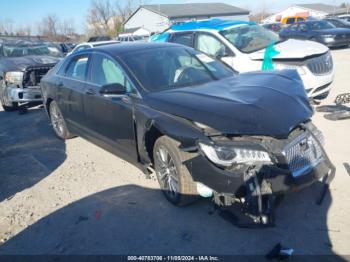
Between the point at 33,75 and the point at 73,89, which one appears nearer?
the point at 73,89

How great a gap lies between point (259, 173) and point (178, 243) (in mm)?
985

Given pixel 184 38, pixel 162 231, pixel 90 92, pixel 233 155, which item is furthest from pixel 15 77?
pixel 233 155

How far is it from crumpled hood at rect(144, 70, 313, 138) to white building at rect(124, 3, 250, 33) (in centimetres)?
5003

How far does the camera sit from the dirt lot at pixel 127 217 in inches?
122

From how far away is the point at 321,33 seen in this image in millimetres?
17969

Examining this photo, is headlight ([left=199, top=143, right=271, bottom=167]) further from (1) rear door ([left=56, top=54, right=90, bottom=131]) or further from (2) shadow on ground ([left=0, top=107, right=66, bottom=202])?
(2) shadow on ground ([left=0, top=107, right=66, bottom=202])

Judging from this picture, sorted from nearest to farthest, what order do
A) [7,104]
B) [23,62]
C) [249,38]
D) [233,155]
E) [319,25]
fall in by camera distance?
1. [233,155]
2. [249,38]
3. [23,62]
4. [7,104]
5. [319,25]

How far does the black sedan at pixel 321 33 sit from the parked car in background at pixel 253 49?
38.1ft

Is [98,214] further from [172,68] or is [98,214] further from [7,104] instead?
[7,104]

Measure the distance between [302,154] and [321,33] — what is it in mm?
16956

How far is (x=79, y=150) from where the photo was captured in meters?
5.88

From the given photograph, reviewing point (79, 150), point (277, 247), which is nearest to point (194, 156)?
point (277, 247)

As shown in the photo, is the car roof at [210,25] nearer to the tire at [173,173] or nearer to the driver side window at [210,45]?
the driver side window at [210,45]

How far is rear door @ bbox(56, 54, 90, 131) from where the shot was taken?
5129mm
